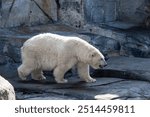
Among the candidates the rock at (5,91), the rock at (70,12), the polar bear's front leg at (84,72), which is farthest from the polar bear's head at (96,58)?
the rock at (70,12)

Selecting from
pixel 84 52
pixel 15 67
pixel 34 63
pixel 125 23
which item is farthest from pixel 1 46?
pixel 125 23

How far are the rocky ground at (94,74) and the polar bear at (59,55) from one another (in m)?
0.25

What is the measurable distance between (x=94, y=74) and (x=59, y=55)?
46.8 inches

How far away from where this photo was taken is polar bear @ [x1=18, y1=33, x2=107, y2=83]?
286 inches

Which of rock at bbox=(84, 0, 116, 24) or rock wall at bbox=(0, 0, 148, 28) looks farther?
rock at bbox=(84, 0, 116, 24)

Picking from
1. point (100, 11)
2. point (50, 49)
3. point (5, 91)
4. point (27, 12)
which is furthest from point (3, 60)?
point (5, 91)

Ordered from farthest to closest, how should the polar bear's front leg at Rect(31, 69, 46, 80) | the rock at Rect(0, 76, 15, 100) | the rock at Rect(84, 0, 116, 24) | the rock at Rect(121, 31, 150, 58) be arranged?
1. the rock at Rect(84, 0, 116, 24)
2. the rock at Rect(121, 31, 150, 58)
3. the polar bear's front leg at Rect(31, 69, 46, 80)
4. the rock at Rect(0, 76, 15, 100)

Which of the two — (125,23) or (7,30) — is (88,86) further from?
(125,23)

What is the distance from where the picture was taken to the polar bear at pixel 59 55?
Answer: 23.8 ft

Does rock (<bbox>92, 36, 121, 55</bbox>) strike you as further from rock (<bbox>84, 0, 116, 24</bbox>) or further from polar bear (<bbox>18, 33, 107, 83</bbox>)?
polar bear (<bbox>18, 33, 107, 83</bbox>)

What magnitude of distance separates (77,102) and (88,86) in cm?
296

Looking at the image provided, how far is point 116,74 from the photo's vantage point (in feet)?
26.5

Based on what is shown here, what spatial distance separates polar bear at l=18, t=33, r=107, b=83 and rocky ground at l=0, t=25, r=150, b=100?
0.25 m

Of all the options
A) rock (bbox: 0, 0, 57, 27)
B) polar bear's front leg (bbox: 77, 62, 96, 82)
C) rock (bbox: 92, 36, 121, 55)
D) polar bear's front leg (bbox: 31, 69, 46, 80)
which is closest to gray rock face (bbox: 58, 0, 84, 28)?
rock (bbox: 0, 0, 57, 27)
